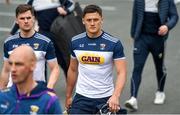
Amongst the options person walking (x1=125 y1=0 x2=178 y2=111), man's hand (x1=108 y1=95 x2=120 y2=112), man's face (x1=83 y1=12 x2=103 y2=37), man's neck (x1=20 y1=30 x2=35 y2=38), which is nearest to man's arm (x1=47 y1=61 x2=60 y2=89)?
man's neck (x1=20 y1=30 x2=35 y2=38)

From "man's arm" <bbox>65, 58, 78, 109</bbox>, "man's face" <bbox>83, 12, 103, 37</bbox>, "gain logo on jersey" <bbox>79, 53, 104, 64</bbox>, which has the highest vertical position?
"man's face" <bbox>83, 12, 103, 37</bbox>

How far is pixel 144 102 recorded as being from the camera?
379 inches

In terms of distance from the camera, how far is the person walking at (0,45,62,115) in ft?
16.7

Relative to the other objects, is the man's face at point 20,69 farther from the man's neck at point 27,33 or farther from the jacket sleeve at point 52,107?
the man's neck at point 27,33

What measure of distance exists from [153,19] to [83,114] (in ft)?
8.34

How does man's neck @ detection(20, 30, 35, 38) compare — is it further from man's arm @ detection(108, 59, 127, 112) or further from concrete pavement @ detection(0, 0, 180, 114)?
concrete pavement @ detection(0, 0, 180, 114)

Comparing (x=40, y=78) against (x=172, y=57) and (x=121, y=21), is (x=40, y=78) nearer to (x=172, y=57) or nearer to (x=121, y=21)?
(x=172, y=57)

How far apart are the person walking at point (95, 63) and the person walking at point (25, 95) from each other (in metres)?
2.12

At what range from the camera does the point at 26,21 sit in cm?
732

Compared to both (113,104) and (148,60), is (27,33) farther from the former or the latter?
(148,60)

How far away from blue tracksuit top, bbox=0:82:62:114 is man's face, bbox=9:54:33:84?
0.12 m

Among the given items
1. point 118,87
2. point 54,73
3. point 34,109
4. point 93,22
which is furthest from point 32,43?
point 34,109

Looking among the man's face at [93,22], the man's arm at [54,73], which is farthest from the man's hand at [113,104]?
the man's face at [93,22]

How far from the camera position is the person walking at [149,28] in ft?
29.8
